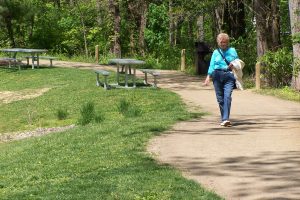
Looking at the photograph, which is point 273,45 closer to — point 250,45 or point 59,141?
point 250,45

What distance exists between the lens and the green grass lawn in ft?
21.8

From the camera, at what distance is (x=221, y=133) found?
1039 centimetres

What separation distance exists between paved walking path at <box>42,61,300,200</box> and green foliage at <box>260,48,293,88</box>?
159 inches

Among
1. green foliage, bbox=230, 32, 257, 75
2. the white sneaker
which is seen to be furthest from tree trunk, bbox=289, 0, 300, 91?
the white sneaker

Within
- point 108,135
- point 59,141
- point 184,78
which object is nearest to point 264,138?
point 108,135

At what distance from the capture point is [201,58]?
23.9 metres

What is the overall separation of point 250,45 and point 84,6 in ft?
61.9

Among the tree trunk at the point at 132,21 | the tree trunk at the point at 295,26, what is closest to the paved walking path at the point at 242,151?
the tree trunk at the point at 295,26

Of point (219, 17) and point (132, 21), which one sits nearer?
point (219, 17)

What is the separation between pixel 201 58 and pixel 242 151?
15.4 meters

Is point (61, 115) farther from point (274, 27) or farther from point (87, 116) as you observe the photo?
point (274, 27)

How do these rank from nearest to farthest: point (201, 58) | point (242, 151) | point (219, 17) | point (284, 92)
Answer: point (242, 151)
point (284, 92)
point (201, 58)
point (219, 17)

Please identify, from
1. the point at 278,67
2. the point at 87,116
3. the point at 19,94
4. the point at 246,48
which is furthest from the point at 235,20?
the point at 87,116

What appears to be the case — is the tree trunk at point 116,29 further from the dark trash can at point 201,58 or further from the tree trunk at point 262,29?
the tree trunk at point 262,29
